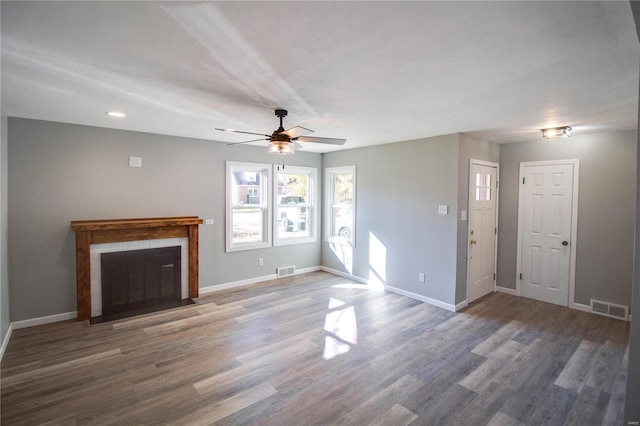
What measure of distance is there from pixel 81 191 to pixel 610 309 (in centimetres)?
720

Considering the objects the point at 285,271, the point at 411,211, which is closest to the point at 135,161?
the point at 285,271

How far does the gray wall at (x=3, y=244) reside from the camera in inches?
129

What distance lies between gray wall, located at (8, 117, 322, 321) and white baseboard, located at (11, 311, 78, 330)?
0.05 metres

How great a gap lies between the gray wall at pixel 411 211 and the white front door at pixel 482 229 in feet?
1.48

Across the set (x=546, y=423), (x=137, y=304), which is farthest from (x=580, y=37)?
(x=137, y=304)

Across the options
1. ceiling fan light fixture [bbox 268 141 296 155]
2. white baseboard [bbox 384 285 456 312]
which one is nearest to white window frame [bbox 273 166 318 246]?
white baseboard [bbox 384 285 456 312]

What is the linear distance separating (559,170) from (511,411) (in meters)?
3.69

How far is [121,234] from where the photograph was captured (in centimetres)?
425

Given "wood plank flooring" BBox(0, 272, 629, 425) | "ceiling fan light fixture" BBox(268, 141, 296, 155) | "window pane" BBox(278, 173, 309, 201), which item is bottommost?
"wood plank flooring" BBox(0, 272, 629, 425)

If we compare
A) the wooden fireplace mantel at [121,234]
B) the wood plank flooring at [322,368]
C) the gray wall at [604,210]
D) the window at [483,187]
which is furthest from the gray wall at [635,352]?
the wooden fireplace mantel at [121,234]

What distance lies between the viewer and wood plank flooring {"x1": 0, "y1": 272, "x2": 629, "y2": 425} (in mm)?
2361

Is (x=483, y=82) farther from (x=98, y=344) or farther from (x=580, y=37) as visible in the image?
(x=98, y=344)

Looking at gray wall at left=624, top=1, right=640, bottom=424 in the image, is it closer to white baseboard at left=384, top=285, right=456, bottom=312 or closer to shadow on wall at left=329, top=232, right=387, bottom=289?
white baseboard at left=384, top=285, right=456, bottom=312

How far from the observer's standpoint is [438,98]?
9.13 feet
